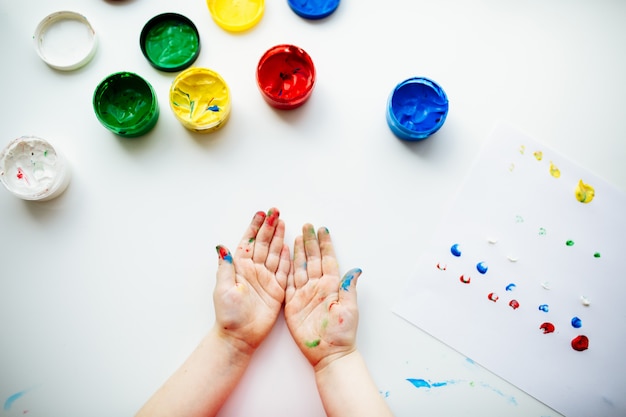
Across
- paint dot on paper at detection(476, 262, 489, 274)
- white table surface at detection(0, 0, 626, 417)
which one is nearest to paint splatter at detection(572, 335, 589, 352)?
white table surface at detection(0, 0, 626, 417)

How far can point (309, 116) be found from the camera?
1.17 m

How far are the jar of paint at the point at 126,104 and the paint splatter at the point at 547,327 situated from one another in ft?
4.11

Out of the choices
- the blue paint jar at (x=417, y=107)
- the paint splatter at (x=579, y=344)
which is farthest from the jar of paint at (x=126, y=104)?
the paint splatter at (x=579, y=344)

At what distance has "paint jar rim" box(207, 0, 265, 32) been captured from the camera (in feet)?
3.84

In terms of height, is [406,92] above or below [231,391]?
above

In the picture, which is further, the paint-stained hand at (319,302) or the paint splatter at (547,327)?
the paint splatter at (547,327)

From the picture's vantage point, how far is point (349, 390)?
995 millimetres

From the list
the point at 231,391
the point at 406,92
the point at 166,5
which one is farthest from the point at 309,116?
the point at 231,391

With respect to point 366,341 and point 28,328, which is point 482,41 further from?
point 28,328

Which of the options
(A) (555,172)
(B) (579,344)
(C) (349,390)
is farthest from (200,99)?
(B) (579,344)

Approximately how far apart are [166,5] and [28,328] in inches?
39.6

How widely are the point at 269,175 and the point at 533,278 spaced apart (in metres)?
0.82

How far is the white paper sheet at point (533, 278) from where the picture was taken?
112 cm

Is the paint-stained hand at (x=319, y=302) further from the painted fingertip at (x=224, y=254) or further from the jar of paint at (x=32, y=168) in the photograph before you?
the jar of paint at (x=32, y=168)
